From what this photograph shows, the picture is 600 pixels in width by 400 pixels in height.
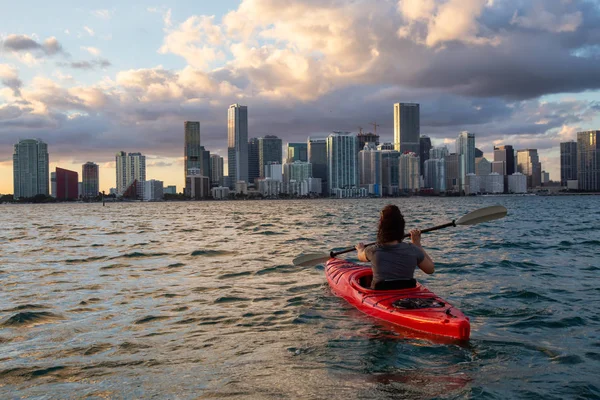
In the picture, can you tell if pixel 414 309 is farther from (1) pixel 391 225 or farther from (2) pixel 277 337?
(2) pixel 277 337

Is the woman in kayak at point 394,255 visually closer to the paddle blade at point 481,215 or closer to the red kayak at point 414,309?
the red kayak at point 414,309

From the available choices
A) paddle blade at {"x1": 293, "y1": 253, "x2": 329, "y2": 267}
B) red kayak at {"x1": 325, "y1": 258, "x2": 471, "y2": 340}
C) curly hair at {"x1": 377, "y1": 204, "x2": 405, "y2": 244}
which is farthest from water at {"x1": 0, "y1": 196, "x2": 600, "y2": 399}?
curly hair at {"x1": 377, "y1": 204, "x2": 405, "y2": 244}

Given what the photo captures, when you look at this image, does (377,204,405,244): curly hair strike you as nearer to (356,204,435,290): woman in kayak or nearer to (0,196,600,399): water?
(356,204,435,290): woman in kayak

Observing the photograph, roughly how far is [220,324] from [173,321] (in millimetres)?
1032

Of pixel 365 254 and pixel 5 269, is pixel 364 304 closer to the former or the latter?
pixel 365 254

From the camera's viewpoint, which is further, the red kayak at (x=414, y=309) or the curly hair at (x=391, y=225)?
the curly hair at (x=391, y=225)

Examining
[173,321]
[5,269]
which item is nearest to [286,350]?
[173,321]

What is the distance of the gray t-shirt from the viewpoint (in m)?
8.71

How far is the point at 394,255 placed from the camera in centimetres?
884

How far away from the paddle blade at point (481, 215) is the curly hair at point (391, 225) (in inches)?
131

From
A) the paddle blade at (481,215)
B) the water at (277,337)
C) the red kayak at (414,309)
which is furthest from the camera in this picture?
the paddle blade at (481,215)

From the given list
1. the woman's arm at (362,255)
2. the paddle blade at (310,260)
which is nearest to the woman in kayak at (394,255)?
the woman's arm at (362,255)

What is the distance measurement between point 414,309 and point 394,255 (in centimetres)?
100

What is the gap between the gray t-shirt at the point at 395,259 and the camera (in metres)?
8.71
